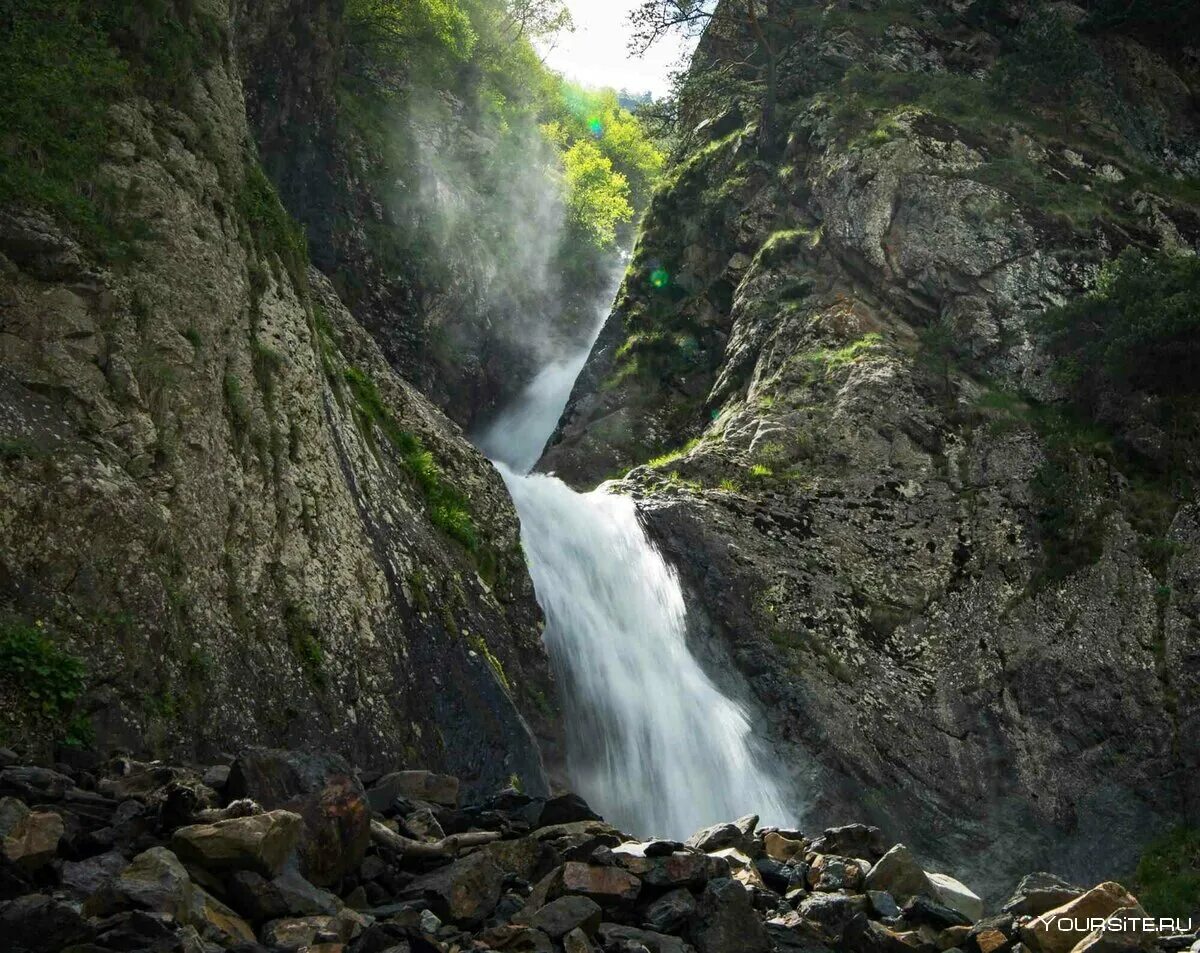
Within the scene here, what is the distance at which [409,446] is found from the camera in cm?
1806

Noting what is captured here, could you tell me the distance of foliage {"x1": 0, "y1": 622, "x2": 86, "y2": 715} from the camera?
28.6ft

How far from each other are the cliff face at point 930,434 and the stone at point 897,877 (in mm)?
8354

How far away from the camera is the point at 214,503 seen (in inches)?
464

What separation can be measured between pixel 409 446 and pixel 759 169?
19155mm

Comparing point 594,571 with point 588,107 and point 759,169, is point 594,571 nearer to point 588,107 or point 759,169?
point 759,169

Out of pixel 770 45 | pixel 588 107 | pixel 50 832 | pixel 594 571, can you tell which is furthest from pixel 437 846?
pixel 588 107

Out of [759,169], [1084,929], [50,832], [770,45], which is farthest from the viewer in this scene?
[770,45]

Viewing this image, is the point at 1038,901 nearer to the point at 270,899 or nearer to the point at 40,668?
the point at 270,899

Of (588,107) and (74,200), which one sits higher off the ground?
(588,107)

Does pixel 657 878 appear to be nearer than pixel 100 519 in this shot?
Yes

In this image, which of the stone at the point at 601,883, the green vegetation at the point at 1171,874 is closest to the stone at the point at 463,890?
the stone at the point at 601,883

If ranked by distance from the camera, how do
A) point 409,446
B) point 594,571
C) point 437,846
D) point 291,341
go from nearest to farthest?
point 437,846 < point 291,341 < point 409,446 < point 594,571

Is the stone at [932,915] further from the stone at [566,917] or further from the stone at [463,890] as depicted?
the stone at [463,890]

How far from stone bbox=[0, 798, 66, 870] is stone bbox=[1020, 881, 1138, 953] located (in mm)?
7438
